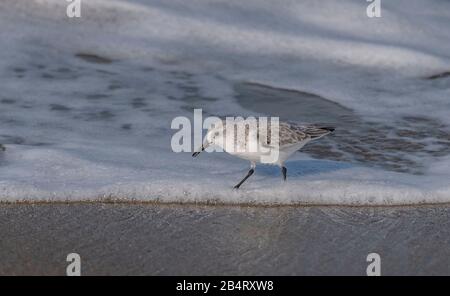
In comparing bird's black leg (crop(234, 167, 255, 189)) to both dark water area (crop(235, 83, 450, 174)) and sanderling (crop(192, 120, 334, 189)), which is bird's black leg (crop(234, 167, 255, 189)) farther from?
dark water area (crop(235, 83, 450, 174))

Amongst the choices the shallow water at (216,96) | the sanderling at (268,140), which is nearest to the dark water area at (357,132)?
the shallow water at (216,96)

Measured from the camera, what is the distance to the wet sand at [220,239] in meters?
4.02

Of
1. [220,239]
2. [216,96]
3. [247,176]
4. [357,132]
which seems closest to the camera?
[220,239]

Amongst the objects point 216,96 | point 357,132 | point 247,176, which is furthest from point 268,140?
point 216,96

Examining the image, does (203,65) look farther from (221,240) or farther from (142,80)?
(221,240)

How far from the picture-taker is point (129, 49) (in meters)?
8.41

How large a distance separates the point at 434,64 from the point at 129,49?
2.90 m

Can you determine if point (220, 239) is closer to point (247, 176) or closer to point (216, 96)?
point (247, 176)

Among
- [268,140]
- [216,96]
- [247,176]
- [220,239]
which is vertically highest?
[216,96]

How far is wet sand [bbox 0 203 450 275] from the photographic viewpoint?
13.2ft

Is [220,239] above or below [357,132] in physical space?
below

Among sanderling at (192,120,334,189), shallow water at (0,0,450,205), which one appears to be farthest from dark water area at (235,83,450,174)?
sanderling at (192,120,334,189)

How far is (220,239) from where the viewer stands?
436 centimetres

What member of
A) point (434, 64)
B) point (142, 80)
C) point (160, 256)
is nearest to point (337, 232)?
point (160, 256)
